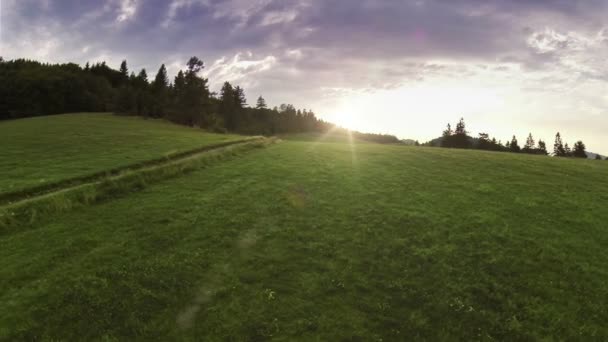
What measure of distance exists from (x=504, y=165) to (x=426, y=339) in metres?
35.8

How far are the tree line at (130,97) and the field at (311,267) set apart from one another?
7368cm

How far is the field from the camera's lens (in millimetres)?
12727

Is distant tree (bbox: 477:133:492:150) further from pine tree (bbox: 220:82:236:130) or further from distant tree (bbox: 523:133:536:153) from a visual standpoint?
pine tree (bbox: 220:82:236:130)

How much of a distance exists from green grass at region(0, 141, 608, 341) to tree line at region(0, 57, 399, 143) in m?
74.0

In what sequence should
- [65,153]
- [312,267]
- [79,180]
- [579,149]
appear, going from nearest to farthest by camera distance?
[312,267]
[79,180]
[65,153]
[579,149]

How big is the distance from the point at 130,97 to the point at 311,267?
107035 mm

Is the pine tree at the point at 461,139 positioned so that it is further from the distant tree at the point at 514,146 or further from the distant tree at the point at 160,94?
the distant tree at the point at 160,94

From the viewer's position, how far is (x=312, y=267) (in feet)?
54.6

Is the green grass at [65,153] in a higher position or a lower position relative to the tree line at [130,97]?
lower

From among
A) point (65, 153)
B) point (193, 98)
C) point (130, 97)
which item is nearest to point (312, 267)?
point (65, 153)

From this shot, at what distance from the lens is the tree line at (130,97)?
96.8m

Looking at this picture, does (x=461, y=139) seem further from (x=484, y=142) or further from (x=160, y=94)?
(x=160, y=94)

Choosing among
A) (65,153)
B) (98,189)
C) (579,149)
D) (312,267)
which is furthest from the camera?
(579,149)

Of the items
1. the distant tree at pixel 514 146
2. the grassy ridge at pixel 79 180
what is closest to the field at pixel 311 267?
the grassy ridge at pixel 79 180
